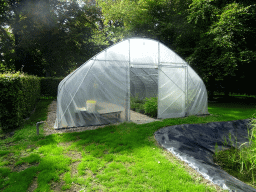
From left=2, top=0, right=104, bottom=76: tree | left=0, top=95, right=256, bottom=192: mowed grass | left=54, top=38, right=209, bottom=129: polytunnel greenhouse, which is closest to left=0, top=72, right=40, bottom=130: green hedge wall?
Answer: left=0, top=95, right=256, bottom=192: mowed grass

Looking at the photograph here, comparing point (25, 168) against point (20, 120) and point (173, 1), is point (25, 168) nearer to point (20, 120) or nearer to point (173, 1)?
point (20, 120)

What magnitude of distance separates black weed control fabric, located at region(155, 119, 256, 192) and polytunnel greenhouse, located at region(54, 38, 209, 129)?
6.41ft

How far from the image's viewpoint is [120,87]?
6391 millimetres

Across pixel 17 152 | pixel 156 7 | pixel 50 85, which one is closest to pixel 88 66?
pixel 17 152

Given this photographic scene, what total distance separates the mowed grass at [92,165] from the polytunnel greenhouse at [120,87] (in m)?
0.98

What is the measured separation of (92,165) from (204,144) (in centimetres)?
292

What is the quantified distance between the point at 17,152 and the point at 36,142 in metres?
0.62

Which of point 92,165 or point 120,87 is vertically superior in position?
point 120,87

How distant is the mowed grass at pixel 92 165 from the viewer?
2.83 meters

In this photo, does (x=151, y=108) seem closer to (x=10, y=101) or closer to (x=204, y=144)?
(x=204, y=144)

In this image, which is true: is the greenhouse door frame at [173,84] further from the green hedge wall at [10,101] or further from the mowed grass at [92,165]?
the green hedge wall at [10,101]

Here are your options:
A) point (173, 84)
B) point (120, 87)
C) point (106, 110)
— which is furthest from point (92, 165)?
point (173, 84)

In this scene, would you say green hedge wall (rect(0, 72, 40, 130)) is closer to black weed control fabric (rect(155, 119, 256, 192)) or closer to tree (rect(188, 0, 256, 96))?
black weed control fabric (rect(155, 119, 256, 192))

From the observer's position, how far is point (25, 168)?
3393mm
